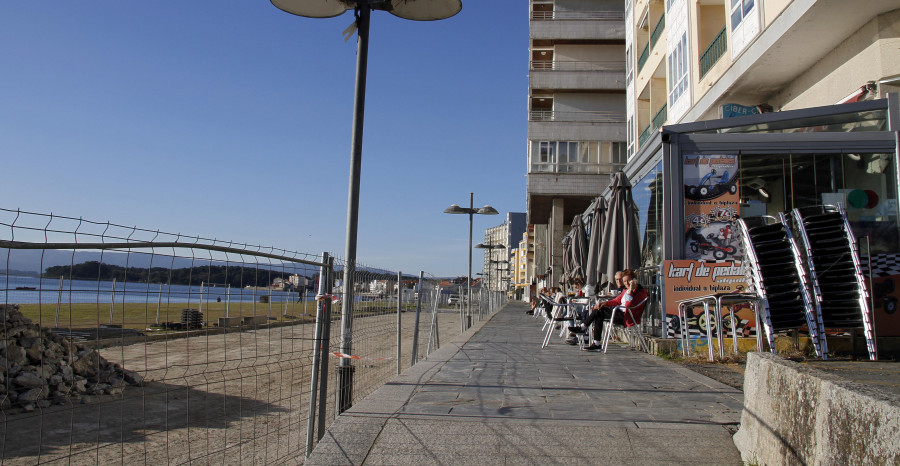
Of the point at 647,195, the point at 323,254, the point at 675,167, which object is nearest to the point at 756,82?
the point at 647,195

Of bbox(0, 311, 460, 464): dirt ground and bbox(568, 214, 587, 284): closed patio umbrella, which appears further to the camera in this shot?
bbox(568, 214, 587, 284): closed patio umbrella

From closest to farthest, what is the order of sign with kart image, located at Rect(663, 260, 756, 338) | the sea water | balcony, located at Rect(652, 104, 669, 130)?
the sea water
sign with kart image, located at Rect(663, 260, 756, 338)
balcony, located at Rect(652, 104, 669, 130)

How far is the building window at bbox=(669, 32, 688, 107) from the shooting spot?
1828 centimetres

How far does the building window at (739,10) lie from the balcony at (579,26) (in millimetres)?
24541

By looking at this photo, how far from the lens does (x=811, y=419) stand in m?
2.78

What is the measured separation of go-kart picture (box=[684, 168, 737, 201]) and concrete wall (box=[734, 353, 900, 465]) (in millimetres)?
6926

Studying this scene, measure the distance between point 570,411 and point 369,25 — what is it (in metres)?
3.95

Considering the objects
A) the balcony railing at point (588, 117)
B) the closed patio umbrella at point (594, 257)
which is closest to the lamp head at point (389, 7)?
the closed patio umbrella at point (594, 257)

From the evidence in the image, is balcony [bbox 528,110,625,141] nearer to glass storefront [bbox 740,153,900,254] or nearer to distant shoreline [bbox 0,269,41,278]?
glass storefront [bbox 740,153,900,254]

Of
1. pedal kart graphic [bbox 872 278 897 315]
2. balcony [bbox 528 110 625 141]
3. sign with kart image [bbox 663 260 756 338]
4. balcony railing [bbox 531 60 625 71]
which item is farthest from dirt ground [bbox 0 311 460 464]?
balcony railing [bbox 531 60 625 71]

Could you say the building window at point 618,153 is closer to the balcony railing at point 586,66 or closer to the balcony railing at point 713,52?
the balcony railing at point 586,66

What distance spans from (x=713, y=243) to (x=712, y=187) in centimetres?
89

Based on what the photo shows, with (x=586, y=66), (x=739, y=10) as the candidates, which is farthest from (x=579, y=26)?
(x=739, y=10)

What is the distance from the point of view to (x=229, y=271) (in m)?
4.28
